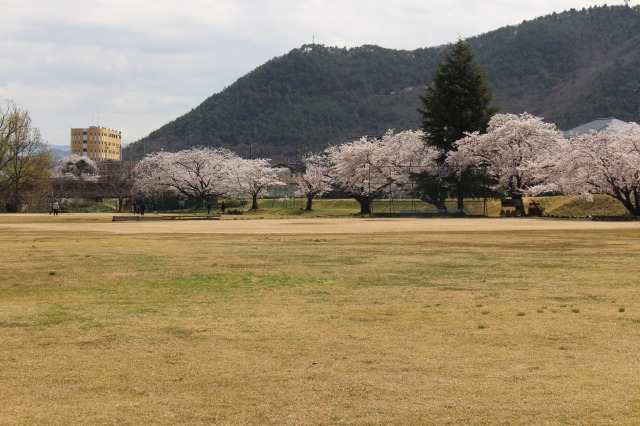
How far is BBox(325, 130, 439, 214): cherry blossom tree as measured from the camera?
83.2 meters

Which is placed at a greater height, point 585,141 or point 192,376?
point 585,141

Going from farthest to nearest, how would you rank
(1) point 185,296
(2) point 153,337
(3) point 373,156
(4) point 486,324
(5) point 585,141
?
1. (3) point 373,156
2. (5) point 585,141
3. (1) point 185,296
4. (4) point 486,324
5. (2) point 153,337

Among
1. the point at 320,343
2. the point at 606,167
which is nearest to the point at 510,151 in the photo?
the point at 606,167

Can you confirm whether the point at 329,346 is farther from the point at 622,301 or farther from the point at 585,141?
the point at 585,141

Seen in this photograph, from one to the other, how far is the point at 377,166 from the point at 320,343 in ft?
246

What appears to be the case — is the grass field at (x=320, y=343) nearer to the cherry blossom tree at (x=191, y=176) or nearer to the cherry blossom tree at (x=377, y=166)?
the cherry blossom tree at (x=377, y=166)

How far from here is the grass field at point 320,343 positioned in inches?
287

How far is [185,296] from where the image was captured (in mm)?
15172

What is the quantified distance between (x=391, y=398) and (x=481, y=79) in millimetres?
75439

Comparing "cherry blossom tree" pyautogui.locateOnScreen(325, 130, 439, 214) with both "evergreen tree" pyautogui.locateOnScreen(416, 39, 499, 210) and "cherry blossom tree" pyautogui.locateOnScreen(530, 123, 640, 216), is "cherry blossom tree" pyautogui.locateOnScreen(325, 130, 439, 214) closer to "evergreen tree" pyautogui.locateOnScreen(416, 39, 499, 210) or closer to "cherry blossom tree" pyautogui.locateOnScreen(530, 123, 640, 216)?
"evergreen tree" pyautogui.locateOnScreen(416, 39, 499, 210)

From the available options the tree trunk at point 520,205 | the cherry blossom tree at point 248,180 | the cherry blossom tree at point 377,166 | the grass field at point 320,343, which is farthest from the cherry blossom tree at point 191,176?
the grass field at point 320,343

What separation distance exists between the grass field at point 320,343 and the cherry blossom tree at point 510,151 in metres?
52.6

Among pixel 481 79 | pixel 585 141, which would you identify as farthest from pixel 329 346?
pixel 481 79

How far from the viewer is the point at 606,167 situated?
58469 mm
